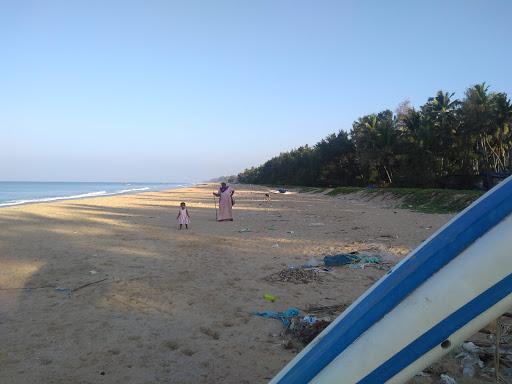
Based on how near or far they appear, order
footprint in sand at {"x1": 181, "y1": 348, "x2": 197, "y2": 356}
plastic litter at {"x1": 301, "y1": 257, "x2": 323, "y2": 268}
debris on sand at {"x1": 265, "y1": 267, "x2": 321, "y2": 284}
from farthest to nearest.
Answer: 1. plastic litter at {"x1": 301, "y1": 257, "x2": 323, "y2": 268}
2. debris on sand at {"x1": 265, "y1": 267, "x2": 321, "y2": 284}
3. footprint in sand at {"x1": 181, "y1": 348, "x2": 197, "y2": 356}

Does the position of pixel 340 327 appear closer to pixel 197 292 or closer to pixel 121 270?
pixel 197 292

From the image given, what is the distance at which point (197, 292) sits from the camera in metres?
6.92

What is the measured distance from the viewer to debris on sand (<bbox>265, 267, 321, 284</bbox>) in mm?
7453

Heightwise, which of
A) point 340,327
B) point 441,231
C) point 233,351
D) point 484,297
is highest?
point 441,231

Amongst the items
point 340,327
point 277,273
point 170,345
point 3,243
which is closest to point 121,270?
point 277,273

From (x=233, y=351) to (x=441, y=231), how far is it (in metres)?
3.55

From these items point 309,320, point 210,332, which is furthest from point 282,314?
point 210,332

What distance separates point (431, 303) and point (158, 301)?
18.1 feet

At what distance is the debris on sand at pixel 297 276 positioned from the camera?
24.5 ft

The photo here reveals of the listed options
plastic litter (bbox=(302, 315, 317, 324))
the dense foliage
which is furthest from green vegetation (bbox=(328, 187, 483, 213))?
plastic litter (bbox=(302, 315, 317, 324))

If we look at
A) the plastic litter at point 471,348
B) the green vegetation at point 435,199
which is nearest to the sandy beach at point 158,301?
the plastic litter at point 471,348

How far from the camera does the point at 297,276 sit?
767 cm

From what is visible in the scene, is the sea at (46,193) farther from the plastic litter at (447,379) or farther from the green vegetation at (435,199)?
the plastic litter at (447,379)

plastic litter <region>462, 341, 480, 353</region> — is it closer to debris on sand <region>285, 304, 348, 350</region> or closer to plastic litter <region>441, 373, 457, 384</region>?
plastic litter <region>441, 373, 457, 384</region>
